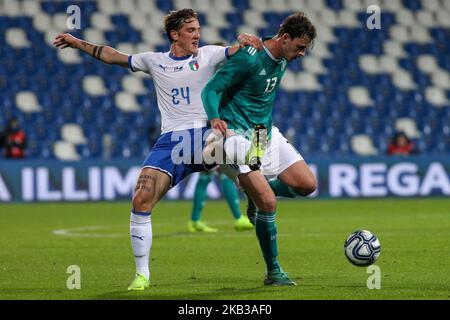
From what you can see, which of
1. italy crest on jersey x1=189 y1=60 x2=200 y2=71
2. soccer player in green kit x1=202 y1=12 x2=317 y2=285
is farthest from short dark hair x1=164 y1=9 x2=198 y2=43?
soccer player in green kit x1=202 y1=12 x2=317 y2=285

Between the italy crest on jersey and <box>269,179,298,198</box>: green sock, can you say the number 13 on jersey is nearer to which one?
the italy crest on jersey

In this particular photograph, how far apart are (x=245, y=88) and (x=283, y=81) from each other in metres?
15.9

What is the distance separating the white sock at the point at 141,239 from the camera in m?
7.45

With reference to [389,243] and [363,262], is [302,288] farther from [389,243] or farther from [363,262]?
[389,243]

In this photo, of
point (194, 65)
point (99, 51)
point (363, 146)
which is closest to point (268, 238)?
point (194, 65)

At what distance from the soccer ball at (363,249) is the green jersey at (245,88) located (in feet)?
3.57

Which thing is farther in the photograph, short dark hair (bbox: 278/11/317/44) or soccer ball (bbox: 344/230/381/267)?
soccer ball (bbox: 344/230/381/267)

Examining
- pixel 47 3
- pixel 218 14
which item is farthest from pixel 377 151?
pixel 47 3

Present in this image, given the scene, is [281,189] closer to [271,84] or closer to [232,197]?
[271,84]

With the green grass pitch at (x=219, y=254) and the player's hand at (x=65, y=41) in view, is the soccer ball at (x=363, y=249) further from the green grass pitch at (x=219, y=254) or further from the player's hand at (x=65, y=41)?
the player's hand at (x=65, y=41)

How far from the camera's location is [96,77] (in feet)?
74.5

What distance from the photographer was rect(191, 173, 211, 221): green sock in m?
13.0

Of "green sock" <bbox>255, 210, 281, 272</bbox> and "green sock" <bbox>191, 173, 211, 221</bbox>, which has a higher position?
"green sock" <bbox>255, 210, 281, 272</bbox>

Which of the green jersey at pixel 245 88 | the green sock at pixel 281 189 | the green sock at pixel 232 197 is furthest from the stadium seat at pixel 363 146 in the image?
the green jersey at pixel 245 88
